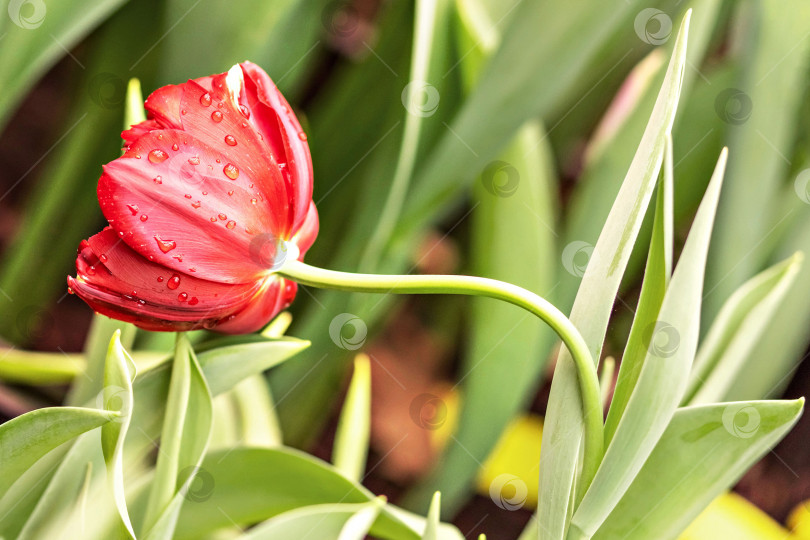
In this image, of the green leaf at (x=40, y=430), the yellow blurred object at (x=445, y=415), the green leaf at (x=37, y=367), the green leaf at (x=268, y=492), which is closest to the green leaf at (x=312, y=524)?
the green leaf at (x=268, y=492)

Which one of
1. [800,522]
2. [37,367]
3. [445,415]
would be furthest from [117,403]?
[800,522]

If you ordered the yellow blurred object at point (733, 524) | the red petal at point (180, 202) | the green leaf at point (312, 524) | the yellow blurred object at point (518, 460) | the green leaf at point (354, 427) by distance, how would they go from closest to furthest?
1. the red petal at point (180, 202)
2. the green leaf at point (312, 524)
3. the green leaf at point (354, 427)
4. the yellow blurred object at point (733, 524)
5. the yellow blurred object at point (518, 460)

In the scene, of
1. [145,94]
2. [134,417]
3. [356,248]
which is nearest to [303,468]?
[134,417]

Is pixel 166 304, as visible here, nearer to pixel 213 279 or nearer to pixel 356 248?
pixel 213 279

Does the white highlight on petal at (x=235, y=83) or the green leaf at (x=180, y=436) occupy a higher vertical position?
the white highlight on petal at (x=235, y=83)

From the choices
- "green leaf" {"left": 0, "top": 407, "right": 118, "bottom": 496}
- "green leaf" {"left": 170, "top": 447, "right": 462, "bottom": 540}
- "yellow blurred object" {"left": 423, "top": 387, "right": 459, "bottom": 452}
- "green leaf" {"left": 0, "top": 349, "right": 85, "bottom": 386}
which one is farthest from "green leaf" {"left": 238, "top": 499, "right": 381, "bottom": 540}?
"yellow blurred object" {"left": 423, "top": 387, "right": 459, "bottom": 452}

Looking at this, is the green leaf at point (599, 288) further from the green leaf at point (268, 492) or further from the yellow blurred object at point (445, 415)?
the yellow blurred object at point (445, 415)

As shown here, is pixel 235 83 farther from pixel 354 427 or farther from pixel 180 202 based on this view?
pixel 354 427
